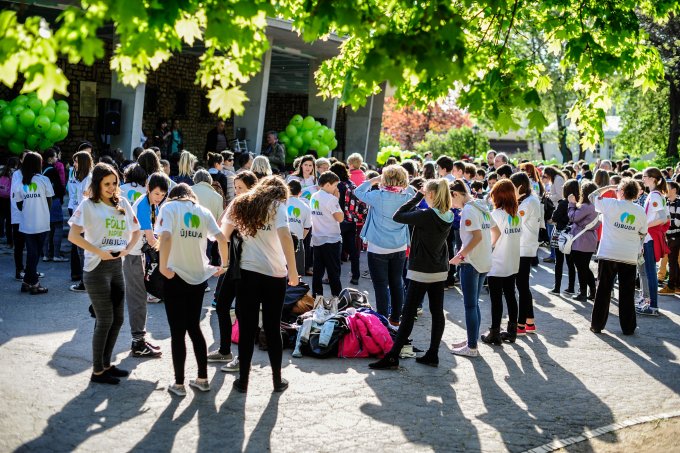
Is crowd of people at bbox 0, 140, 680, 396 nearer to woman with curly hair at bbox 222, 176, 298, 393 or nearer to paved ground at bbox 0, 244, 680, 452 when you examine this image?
woman with curly hair at bbox 222, 176, 298, 393

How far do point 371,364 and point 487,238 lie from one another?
6.04 ft

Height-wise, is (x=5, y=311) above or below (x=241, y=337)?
below

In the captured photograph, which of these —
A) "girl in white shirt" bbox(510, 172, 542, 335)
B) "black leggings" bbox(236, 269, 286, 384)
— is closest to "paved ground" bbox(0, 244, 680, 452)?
"girl in white shirt" bbox(510, 172, 542, 335)

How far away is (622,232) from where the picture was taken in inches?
379

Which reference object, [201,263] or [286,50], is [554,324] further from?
[286,50]

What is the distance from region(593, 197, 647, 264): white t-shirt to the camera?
31.6 feet

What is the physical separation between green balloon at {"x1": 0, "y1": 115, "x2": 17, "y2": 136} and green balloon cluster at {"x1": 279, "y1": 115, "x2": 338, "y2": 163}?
8.79 meters

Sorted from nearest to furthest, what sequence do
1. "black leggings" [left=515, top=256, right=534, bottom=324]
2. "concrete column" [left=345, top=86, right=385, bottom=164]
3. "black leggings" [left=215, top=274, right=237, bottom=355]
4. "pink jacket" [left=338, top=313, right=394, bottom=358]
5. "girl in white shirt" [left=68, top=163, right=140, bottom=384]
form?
"girl in white shirt" [left=68, top=163, right=140, bottom=384]
"black leggings" [left=215, top=274, right=237, bottom=355]
"pink jacket" [left=338, top=313, right=394, bottom=358]
"black leggings" [left=515, top=256, right=534, bottom=324]
"concrete column" [left=345, top=86, right=385, bottom=164]

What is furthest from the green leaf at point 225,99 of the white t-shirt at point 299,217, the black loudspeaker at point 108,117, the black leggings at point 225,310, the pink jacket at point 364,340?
the black loudspeaker at point 108,117

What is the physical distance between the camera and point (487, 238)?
27.8 ft

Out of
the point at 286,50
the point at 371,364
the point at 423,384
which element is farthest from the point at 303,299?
the point at 286,50

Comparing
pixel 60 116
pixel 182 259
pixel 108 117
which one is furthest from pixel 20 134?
pixel 182 259

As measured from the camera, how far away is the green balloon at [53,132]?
16531mm

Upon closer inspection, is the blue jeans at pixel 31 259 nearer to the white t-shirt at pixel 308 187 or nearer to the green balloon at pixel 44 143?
the white t-shirt at pixel 308 187
